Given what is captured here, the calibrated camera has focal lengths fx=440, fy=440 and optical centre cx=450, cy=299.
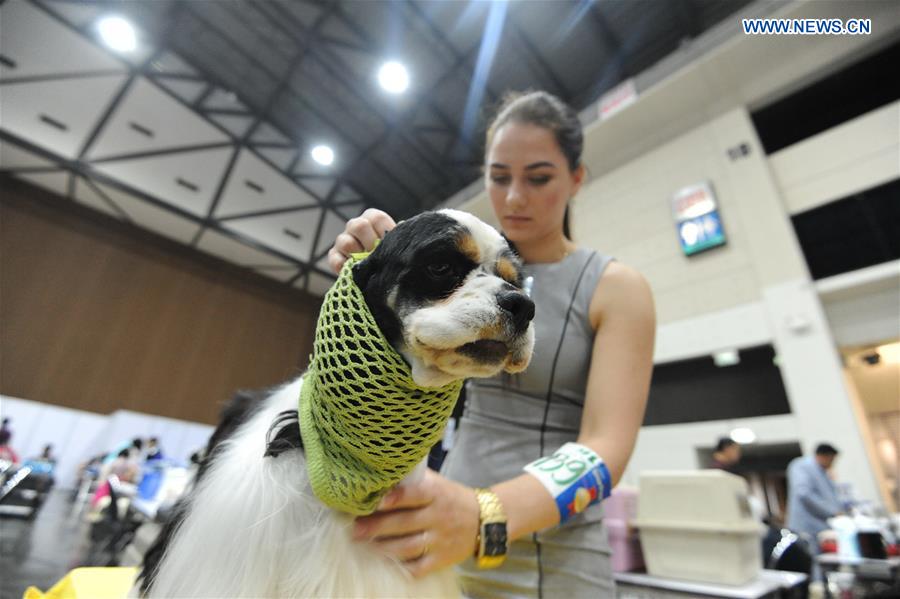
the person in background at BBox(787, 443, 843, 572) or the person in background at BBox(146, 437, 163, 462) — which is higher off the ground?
the person in background at BBox(787, 443, 843, 572)

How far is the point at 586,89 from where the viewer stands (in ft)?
25.3

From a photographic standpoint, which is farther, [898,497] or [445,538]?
[898,497]

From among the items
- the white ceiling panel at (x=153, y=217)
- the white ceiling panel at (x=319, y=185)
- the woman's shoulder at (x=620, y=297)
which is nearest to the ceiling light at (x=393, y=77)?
the white ceiling panel at (x=319, y=185)

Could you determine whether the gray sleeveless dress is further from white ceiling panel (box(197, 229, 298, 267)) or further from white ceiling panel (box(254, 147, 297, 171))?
white ceiling panel (box(197, 229, 298, 267))

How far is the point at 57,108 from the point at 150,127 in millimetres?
1367

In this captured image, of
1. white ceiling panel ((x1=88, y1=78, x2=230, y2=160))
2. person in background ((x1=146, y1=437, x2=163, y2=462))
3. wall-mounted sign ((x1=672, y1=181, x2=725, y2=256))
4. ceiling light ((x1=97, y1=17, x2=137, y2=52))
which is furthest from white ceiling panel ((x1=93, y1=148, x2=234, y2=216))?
wall-mounted sign ((x1=672, y1=181, x2=725, y2=256))

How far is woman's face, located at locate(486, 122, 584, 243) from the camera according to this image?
1093mm

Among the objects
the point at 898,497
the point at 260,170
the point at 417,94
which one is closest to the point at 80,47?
the point at 260,170

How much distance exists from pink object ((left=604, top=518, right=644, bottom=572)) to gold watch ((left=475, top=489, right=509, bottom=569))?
6.33 feet

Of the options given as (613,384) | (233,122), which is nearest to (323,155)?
(233,122)

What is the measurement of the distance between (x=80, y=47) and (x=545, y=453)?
963 centimetres

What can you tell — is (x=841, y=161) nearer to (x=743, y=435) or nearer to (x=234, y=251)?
(x=743, y=435)

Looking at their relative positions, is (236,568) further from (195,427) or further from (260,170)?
(195,427)

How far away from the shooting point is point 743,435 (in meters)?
5.88
